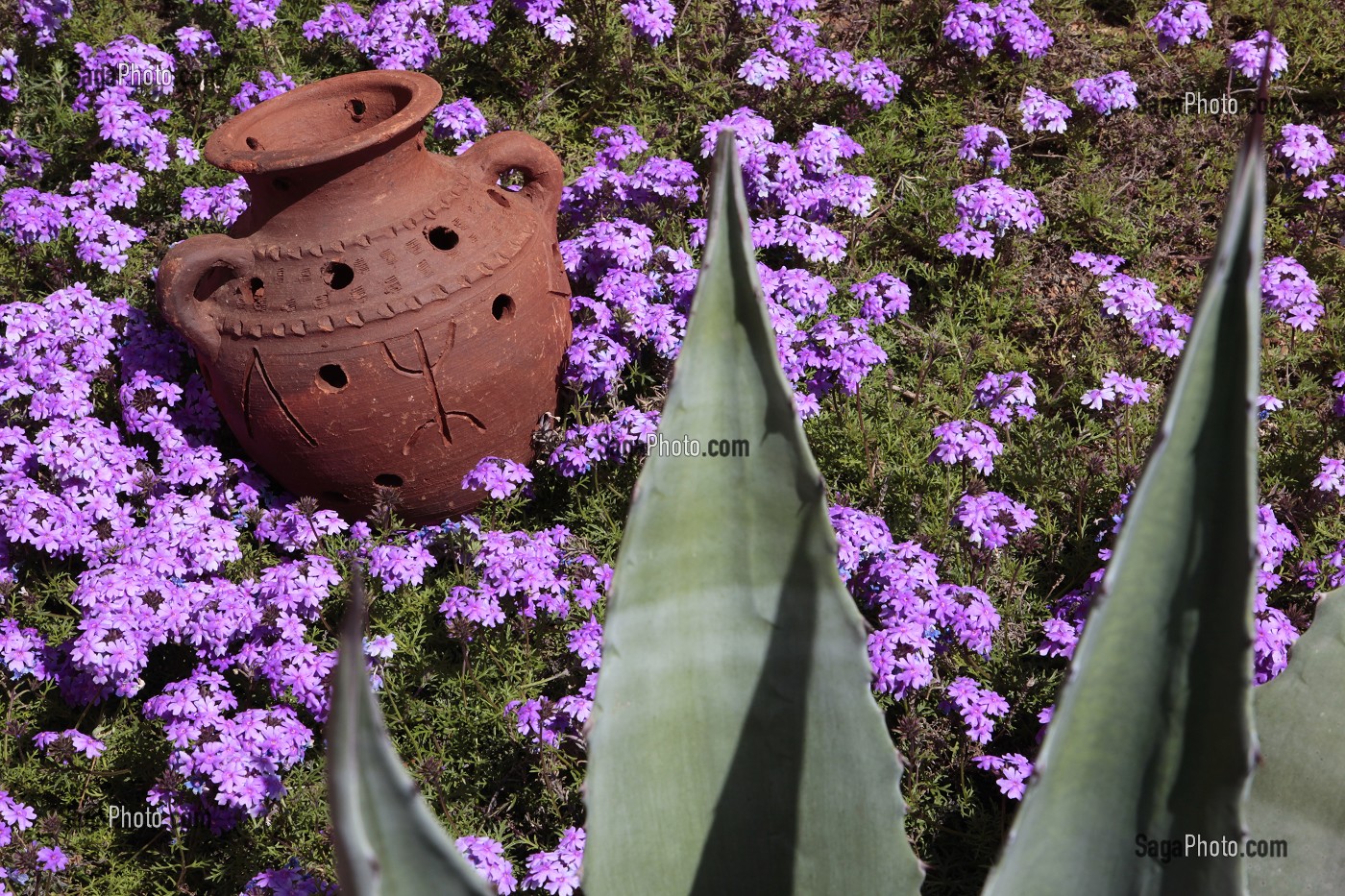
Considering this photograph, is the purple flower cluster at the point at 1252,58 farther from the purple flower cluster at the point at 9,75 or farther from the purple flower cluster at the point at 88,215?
the purple flower cluster at the point at 9,75

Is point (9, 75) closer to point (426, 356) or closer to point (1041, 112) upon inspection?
point (426, 356)

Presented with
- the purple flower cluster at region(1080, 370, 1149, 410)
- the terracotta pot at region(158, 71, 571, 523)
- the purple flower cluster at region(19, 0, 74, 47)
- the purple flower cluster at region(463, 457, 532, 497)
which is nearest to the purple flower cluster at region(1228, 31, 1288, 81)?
the purple flower cluster at region(1080, 370, 1149, 410)

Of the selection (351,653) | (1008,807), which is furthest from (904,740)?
(351,653)

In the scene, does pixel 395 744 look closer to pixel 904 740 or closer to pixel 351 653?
pixel 904 740

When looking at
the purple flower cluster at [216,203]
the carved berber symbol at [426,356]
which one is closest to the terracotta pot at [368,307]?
the carved berber symbol at [426,356]

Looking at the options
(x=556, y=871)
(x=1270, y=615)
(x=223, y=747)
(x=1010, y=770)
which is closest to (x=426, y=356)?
(x=223, y=747)
